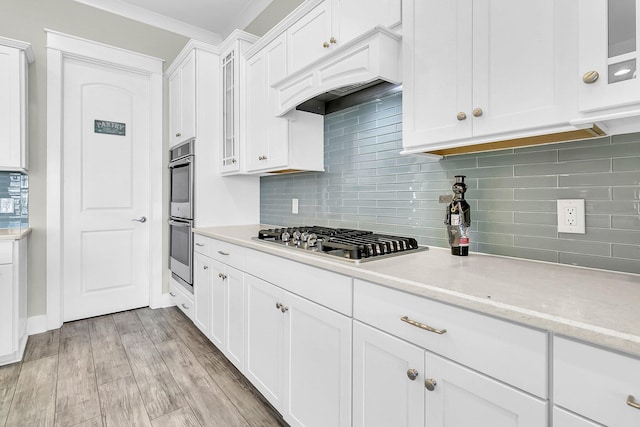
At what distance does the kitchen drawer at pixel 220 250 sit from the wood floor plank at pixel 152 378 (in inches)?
31.3

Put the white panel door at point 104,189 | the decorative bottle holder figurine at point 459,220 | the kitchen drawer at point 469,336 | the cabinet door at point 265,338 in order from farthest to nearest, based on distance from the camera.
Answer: the white panel door at point 104,189, the cabinet door at point 265,338, the decorative bottle holder figurine at point 459,220, the kitchen drawer at point 469,336

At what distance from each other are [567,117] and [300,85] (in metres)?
1.33

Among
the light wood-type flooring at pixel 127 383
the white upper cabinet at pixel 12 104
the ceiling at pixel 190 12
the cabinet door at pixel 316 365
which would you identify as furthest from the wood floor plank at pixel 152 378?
the ceiling at pixel 190 12

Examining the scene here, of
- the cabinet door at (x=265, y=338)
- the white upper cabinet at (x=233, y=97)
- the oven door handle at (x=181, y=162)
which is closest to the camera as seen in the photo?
the cabinet door at (x=265, y=338)

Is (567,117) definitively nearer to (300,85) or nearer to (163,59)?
(300,85)

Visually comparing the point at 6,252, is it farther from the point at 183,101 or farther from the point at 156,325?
the point at 183,101

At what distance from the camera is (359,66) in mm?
1495

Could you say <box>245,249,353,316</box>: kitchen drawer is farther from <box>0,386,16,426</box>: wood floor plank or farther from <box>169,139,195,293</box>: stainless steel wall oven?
<box>0,386,16,426</box>: wood floor plank

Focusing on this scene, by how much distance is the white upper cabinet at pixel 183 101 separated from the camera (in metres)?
2.86

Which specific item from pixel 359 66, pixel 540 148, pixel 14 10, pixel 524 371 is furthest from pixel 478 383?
pixel 14 10

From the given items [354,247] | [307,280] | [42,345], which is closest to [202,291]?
[42,345]

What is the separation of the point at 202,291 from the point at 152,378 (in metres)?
0.65

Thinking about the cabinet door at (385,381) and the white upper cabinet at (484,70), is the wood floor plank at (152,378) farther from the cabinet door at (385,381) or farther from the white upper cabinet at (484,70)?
the white upper cabinet at (484,70)

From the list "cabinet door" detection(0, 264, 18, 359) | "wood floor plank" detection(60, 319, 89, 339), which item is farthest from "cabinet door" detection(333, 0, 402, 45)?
"wood floor plank" detection(60, 319, 89, 339)
